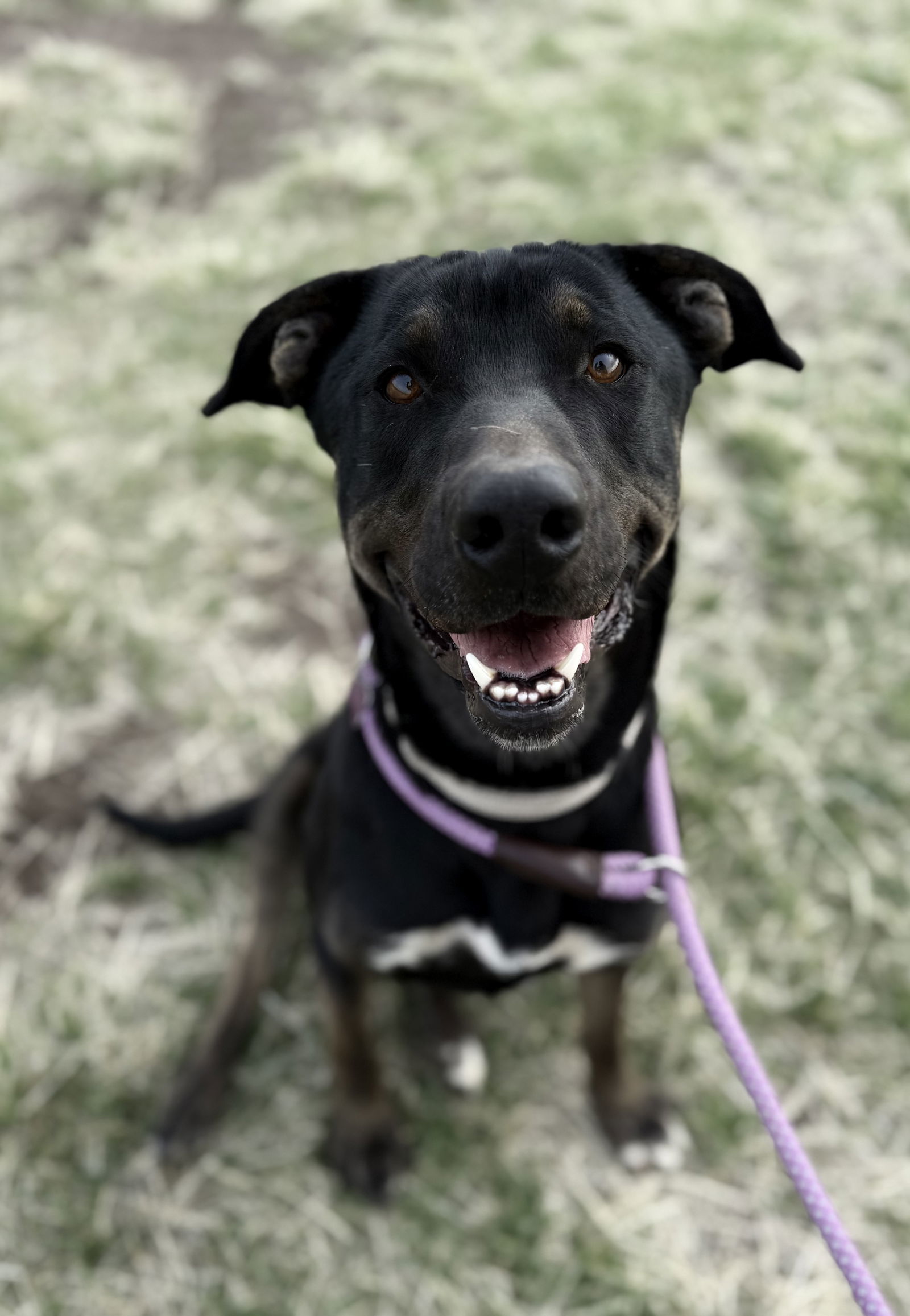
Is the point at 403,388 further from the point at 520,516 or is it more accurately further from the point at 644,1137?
the point at 644,1137

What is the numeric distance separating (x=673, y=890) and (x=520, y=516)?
0.99 meters

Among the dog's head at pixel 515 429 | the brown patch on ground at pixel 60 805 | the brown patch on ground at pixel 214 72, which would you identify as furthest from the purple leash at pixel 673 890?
the brown patch on ground at pixel 214 72

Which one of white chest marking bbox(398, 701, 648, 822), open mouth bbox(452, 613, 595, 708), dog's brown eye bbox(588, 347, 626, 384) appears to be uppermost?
dog's brown eye bbox(588, 347, 626, 384)

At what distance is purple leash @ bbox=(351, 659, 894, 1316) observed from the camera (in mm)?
1744

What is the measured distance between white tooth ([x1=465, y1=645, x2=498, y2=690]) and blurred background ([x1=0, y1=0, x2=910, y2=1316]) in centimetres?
168

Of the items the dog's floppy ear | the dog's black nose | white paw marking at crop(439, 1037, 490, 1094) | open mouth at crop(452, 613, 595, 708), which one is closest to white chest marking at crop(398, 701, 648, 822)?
open mouth at crop(452, 613, 595, 708)

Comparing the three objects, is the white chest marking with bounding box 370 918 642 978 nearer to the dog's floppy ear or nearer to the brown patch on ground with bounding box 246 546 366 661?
the dog's floppy ear

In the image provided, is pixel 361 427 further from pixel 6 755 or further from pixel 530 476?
pixel 6 755

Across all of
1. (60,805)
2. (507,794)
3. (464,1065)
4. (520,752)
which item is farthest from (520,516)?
(60,805)

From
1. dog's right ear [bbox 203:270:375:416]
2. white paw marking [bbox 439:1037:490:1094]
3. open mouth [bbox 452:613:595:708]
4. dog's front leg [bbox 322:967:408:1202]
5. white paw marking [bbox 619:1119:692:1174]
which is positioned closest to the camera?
open mouth [bbox 452:613:595:708]

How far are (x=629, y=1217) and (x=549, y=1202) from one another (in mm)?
217

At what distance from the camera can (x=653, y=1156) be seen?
2941 mm

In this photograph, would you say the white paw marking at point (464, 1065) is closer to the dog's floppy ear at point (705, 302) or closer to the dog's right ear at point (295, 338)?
the dog's right ear at point (295, 338)

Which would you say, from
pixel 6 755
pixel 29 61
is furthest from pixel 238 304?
pixel 29 61
